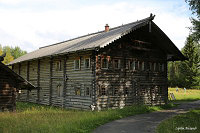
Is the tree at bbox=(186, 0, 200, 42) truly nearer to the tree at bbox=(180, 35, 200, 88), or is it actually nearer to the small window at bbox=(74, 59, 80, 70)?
the small window at bbox=(74, 59, 80, 70)

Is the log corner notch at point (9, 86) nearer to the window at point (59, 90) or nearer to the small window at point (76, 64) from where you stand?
the small window at point (76, 64)

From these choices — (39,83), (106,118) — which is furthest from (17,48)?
(106,118)

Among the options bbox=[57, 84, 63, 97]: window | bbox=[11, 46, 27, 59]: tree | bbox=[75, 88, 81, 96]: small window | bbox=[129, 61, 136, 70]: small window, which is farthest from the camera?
bbox=[11, 46, 27, 59]: tree

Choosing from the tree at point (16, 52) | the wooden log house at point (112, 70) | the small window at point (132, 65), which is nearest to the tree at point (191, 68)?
the wooden log house at point (112, 70)

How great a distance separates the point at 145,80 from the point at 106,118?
384 inches

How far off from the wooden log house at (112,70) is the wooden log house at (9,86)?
5746 mm

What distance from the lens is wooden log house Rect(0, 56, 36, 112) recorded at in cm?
1534

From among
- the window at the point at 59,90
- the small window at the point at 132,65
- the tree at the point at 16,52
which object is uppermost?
the tree at the point at 16,52

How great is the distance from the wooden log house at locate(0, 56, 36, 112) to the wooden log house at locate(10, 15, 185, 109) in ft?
18.9

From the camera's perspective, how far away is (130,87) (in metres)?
22.1

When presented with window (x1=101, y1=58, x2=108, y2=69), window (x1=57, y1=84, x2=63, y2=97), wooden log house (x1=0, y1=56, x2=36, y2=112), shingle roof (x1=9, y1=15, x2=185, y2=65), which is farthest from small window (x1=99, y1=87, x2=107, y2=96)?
wooden log house (x1=0, y1=56, x2=36, y2=112)

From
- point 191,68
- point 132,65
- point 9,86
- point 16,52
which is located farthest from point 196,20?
point 16,52

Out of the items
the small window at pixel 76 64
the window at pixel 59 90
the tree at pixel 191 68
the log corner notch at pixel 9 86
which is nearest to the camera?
the log corner notch at pixel 9 86

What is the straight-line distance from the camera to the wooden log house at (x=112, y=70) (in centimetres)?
1966
